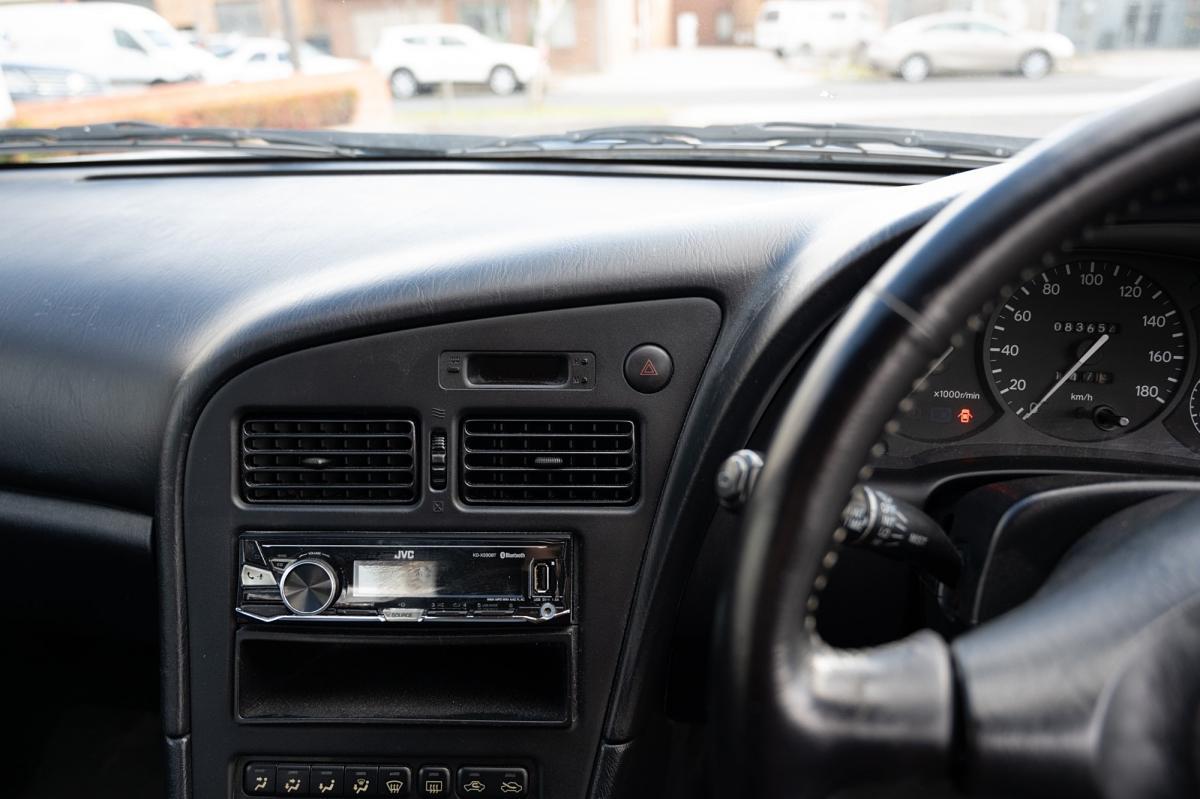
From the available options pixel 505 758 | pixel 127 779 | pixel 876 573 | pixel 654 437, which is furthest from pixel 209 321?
pixel 127 779

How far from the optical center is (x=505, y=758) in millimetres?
1858

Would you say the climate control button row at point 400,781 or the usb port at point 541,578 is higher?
the usb port at point 541,578

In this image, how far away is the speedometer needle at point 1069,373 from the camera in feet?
5.98

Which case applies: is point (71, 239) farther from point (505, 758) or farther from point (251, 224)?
point (505, 758)

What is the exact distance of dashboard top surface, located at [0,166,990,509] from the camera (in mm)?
1715

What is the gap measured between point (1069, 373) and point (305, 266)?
1286 millimetres

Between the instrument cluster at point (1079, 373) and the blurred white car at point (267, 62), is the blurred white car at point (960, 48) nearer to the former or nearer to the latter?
the instrument cluster at point (1079, 373)

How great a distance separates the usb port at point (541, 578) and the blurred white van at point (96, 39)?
236 centimetres

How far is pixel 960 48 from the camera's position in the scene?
274cm

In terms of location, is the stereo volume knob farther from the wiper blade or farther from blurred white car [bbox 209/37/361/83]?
blurred white car [bbox 209/37/361/83]

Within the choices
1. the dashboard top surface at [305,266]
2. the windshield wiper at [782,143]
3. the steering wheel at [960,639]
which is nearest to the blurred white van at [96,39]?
the dashboard top surface at [305,266]

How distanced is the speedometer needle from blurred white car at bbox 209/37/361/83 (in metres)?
2.55

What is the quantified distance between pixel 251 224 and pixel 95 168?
750mm

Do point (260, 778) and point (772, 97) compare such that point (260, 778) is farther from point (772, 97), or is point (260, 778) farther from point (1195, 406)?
point (772, 97)
